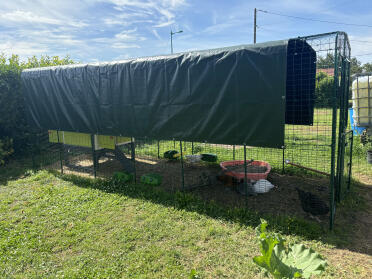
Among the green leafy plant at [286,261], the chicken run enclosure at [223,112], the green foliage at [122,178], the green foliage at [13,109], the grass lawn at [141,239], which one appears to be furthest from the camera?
the green foliage at [13,109]

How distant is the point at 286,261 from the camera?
2.16 m

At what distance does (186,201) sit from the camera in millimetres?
5234

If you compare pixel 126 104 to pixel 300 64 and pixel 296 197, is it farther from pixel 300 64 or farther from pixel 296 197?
pixel 296 197

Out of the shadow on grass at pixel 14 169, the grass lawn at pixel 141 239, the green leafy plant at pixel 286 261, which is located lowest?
the grass lawn at pixel 141 239

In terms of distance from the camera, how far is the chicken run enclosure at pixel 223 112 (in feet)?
14.4

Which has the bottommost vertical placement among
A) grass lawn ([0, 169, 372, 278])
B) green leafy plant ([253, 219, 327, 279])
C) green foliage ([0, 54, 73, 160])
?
grass lawn ([0, 169, 372, 278])

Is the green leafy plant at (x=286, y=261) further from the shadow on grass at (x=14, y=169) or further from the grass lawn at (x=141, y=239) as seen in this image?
the shadow on grass at (x=14, y=169)

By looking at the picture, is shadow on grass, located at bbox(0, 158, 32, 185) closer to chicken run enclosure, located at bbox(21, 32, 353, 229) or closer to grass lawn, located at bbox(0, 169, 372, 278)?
chicken run enclosure, located at bbox(21, 32, 353, 229)

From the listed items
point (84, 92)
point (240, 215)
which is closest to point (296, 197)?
point (240, 215)

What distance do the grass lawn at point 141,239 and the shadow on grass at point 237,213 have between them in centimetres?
2

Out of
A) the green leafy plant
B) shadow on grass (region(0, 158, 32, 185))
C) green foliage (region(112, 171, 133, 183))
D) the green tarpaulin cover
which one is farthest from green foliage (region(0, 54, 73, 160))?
the green leafy plant

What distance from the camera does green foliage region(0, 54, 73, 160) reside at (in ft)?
29.1

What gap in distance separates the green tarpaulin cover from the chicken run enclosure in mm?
18

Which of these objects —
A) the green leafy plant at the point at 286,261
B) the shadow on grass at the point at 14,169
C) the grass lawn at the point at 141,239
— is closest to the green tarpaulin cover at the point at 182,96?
the grass lawn at the point at 141,239
